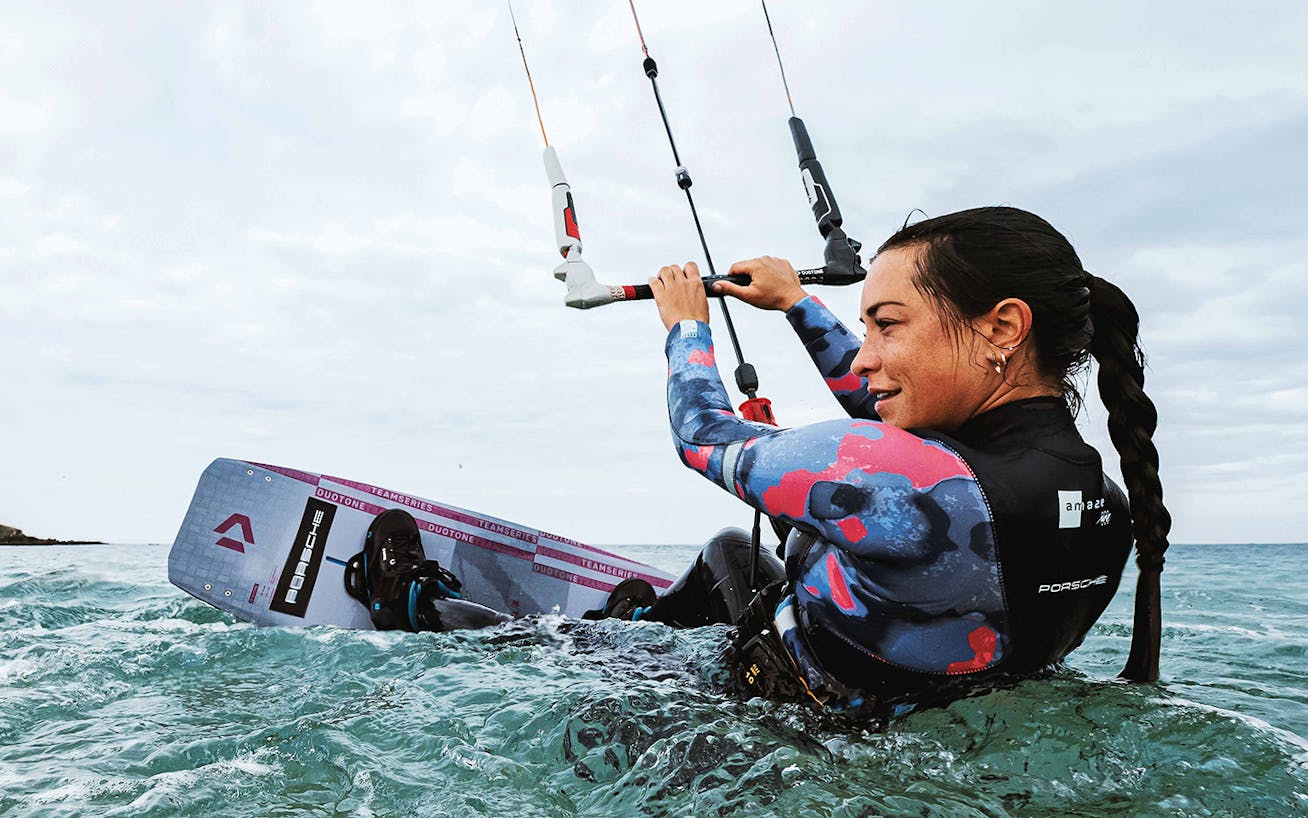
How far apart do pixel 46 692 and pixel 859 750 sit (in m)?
2.95

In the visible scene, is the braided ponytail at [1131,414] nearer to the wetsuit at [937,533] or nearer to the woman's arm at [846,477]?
the wetsuit at [937,533]

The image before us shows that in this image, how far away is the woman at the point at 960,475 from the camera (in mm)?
1852

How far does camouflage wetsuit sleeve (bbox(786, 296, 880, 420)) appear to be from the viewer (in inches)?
123

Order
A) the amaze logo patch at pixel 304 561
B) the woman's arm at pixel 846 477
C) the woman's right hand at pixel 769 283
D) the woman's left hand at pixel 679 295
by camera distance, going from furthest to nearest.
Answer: the amaze logo patch at pixel 304 561 → the woman's right hand at pixel 769 283 → the woman's left hand at pixel 679 295 → the woman's arm at pixel 846 477

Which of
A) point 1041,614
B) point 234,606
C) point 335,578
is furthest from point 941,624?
point 234,606

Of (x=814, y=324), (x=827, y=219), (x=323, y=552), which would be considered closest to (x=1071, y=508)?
(x=814, y=324)

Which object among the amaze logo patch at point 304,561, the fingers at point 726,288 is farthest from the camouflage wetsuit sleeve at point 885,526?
the amaze logo patch at point 304,561

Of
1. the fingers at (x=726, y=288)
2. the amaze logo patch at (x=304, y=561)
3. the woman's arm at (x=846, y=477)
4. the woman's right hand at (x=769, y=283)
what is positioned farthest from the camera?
the amaze logo patch at (x=304, y=561)

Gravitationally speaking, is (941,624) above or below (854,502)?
below

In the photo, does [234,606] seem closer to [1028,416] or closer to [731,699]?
[731,699]

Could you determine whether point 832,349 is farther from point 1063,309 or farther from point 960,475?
point 960,475

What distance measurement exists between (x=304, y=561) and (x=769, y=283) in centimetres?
365

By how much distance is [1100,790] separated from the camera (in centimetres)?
185

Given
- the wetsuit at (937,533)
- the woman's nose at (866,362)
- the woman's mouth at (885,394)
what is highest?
the woman's nose at (866,362)
